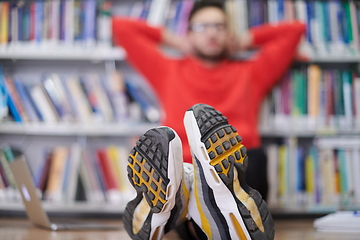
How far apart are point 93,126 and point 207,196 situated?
952 mm

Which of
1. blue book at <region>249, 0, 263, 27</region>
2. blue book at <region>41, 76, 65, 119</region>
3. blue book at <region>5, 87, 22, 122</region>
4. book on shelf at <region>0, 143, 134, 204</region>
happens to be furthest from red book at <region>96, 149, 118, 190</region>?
blue book at <region>249, 0, 263, 27</region>

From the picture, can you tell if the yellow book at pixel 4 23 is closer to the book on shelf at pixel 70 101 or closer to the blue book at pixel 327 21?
the book on shelf at pixel 70 101

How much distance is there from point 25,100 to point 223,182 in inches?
48.0

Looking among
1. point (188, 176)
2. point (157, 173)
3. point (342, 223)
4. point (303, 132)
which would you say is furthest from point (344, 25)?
point (157, 173)

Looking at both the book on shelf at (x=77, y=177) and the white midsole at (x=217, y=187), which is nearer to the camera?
the white midsole at (x=217, y=187)

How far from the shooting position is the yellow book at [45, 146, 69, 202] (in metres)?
1.54

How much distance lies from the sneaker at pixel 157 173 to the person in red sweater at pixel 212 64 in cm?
56

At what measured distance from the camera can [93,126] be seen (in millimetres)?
1570

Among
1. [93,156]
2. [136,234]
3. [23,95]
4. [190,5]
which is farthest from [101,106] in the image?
[136,234]

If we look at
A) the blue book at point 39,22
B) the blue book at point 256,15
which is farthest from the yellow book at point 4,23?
the blue book at point 256,15

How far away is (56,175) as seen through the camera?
156 centimetres

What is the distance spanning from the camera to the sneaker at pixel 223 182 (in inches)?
28.6

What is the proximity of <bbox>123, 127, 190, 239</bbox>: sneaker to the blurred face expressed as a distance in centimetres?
74

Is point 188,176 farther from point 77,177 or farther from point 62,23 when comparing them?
point 62,23
